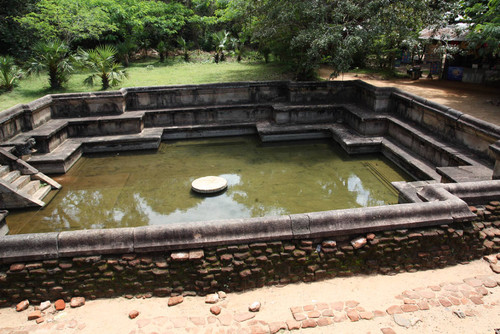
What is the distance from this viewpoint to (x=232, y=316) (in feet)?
12.4

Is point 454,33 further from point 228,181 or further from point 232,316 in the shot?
point 232,316

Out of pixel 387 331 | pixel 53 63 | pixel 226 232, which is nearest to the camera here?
pixel 387 331

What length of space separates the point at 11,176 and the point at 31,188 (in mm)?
468

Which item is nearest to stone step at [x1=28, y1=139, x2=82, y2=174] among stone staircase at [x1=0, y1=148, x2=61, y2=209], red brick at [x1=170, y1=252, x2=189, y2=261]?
stone staircase at [x1=0, y1=148, x2=61, y2=209]

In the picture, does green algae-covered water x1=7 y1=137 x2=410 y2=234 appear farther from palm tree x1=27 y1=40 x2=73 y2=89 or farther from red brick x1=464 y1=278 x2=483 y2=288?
palm tree x1=27 y1=40 x2=73 y2=89

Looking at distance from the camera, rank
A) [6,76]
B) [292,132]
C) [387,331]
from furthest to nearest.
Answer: [6,76] < [292,132] < [387,331]

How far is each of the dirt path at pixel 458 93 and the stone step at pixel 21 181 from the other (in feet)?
33.5

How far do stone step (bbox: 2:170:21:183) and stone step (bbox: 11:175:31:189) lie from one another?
0.07 m

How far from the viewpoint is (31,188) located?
665 centimetres

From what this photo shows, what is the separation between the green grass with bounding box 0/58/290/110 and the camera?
35.8ft

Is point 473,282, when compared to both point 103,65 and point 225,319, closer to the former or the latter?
point 225,319

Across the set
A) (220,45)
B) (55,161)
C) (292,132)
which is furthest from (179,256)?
(220,45)

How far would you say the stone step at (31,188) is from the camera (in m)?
6.53

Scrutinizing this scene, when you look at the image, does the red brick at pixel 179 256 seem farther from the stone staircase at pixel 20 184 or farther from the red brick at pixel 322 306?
the stone staircase at pixel 20 184
